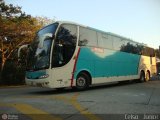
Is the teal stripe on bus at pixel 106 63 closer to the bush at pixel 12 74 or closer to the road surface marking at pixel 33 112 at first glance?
the road surface marking at pixel 33 112

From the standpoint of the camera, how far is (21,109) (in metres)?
9.62

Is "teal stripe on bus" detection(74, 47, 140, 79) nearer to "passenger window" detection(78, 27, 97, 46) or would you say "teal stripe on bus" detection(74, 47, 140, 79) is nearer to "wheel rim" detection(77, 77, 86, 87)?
"passenger window" detection(78, 27, 97, 46)

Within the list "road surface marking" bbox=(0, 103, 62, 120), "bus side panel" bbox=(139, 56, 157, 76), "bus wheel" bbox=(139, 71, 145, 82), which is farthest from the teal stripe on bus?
"road surface marking" bbox=(0, 103, 62, 120)

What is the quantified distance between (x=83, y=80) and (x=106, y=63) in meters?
2.95

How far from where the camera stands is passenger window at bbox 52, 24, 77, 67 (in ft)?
49.6

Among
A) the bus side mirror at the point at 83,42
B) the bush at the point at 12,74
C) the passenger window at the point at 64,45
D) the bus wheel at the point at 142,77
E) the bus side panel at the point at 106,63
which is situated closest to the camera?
the passenger window at the point at 64,45

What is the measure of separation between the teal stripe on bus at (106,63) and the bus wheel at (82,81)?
386 mm

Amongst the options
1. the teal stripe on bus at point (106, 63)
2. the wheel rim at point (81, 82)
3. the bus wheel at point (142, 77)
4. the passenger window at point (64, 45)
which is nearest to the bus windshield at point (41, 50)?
the passenger window at point (64, 45)

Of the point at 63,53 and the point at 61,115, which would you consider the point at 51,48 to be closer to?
the point at 63,53

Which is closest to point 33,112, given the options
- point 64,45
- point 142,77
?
point 64,45

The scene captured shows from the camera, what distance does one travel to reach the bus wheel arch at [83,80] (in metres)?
16.6

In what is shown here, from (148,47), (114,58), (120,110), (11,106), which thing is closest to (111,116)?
(120,110)

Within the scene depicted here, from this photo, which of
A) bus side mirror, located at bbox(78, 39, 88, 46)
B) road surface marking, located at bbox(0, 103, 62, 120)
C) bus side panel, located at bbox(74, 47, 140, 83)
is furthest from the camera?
bus side panel, located at bbox(74, 47, 140, 83)

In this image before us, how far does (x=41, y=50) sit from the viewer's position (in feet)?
50.3
